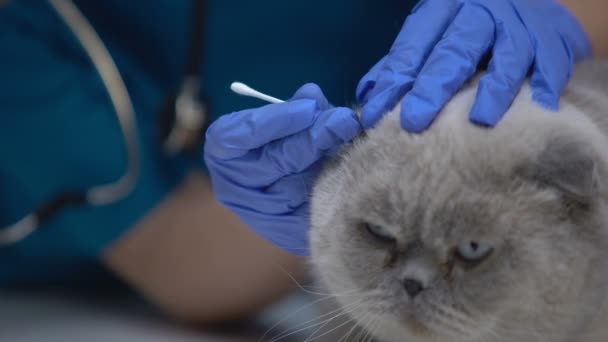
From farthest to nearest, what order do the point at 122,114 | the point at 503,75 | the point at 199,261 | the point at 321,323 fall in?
→ 1. the point at 199,261
2. the point at 122,114
3. the point at 321,323
4. the point at 503,75

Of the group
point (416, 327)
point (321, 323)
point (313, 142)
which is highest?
point (313, 142)

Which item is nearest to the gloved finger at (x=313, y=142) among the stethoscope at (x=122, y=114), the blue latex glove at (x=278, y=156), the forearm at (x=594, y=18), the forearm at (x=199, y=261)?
the blue latex glove at (x=278, y=156)

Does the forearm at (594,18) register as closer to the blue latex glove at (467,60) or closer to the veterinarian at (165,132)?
the veterinarian at (165,132)

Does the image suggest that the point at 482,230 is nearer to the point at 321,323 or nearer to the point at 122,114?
the point at 321,323

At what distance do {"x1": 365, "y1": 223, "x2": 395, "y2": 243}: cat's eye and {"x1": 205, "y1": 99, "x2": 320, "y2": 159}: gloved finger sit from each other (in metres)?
0.15

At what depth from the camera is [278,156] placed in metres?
0.81

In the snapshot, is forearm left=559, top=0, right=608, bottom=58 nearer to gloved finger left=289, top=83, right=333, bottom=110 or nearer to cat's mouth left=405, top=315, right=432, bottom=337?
gloved finger left=289, top=83, right=333, bottom=110

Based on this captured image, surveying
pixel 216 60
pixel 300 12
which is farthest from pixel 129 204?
pixel 300 12

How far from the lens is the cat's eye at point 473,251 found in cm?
63

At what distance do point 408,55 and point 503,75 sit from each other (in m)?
0.11

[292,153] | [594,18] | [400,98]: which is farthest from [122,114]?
[594,18]

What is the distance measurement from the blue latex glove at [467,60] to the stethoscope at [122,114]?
35 centimetres

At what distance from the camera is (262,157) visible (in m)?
0.84

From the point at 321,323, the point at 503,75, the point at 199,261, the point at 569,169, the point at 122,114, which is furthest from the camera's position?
the point at 199,261
